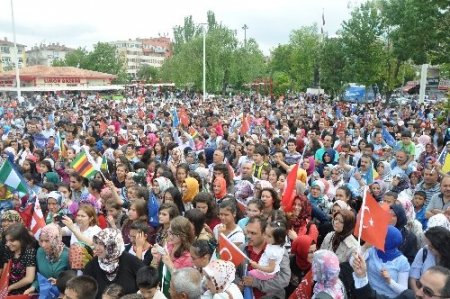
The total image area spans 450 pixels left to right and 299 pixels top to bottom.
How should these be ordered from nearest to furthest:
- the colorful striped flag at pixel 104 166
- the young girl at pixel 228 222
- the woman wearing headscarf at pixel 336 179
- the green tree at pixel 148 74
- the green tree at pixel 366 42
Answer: the young girl at pixel 228 222 < the woman wearing headscarf at pixel 336 179 < the colorful striped flag at pixel 104 166 < the green tree at pixel 366 42 < the green tree at pixel 148 74

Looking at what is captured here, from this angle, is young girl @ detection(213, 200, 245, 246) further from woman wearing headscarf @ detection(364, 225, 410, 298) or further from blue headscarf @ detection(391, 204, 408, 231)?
blue headscarf @ detection(391, 204, 408, 231)

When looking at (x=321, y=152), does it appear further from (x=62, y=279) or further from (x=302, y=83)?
(x=302, y=83)

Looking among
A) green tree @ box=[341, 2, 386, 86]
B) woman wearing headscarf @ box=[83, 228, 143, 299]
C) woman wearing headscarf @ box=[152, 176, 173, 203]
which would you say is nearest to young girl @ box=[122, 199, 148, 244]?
woman wearing headscarf @ box=[83, 228, 143, 299]

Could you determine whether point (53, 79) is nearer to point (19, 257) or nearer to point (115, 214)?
point (115, 214)

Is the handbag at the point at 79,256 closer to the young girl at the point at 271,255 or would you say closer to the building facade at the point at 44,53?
the young girl at the point at 271,255

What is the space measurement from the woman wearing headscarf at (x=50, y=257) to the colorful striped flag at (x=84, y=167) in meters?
2.96

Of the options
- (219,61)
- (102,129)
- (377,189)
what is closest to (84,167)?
(377,189)

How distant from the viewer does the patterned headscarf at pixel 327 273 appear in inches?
138

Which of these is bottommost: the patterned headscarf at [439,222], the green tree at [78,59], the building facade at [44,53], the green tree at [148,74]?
the patterned headscarf at [439,222]

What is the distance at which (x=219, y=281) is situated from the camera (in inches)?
132

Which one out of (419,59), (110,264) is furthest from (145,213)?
(419,59)

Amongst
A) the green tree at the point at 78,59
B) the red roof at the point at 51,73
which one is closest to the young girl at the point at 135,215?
the red roof at the point at 51,73

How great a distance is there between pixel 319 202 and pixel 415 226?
157cm

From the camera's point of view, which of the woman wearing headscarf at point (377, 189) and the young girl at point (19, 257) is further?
the woman wearing headscarf at point (377, 189)
